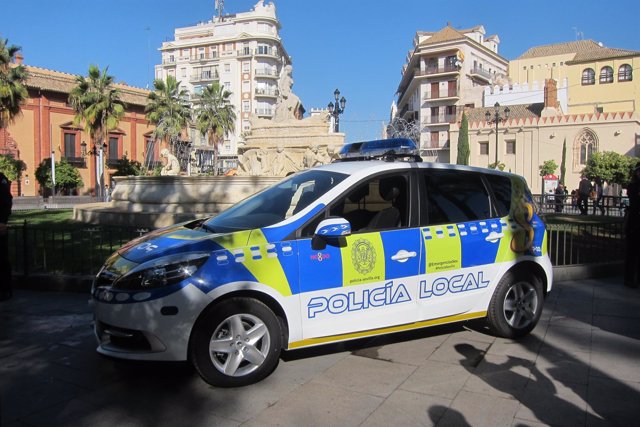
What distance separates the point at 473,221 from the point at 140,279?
2.98m

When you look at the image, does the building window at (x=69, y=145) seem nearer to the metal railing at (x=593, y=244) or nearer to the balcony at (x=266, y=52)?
the balcony at (x=266, y=52)

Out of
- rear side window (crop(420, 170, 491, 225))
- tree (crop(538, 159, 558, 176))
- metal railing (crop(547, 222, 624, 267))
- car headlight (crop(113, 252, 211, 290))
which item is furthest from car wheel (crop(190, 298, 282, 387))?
tree (crop(538, 159, 558, 176))

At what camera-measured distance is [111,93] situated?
38.9 meters

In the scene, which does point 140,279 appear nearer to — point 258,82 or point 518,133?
point 518,133

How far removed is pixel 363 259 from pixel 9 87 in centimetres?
3608

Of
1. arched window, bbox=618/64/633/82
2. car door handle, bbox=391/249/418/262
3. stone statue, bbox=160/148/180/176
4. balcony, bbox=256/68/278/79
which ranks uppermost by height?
balcony, bbox=256/68/278/79

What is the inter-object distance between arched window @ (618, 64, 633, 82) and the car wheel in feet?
232

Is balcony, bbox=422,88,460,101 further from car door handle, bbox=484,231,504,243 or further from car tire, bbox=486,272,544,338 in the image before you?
car door handle, bbox=484,231,504,243

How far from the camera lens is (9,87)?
106 ft

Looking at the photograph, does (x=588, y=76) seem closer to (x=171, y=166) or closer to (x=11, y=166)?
(x=171, y=166)

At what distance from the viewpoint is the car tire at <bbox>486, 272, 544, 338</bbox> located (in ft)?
15.7

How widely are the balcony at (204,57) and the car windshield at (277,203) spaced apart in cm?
8236

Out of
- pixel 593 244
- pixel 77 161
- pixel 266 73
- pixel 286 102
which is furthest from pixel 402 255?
pixel 266 73

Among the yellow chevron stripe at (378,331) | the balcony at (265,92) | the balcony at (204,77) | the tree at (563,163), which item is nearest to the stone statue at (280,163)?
the yellow chevron stripe at (378,331)
